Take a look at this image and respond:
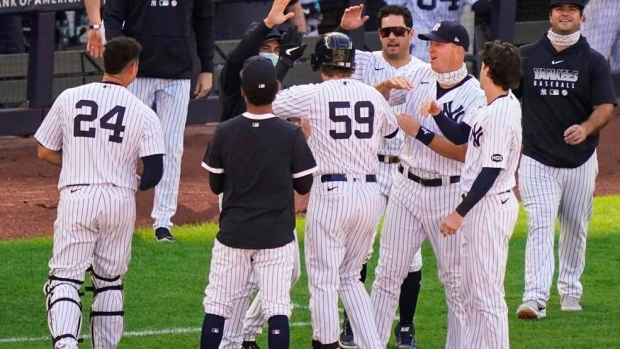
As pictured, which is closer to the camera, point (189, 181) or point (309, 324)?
point (309, 324)

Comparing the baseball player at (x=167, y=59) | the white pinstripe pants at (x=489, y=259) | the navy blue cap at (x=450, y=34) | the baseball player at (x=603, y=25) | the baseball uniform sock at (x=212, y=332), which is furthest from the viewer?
the baseball player at (x=603, y=25)

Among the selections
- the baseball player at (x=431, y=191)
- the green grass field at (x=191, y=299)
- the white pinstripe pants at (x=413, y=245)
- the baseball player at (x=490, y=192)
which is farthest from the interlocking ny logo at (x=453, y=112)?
the green grass field at (x=191, y=299)

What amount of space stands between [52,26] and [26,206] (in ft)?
6.63

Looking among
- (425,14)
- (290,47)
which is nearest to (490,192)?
(290,47)

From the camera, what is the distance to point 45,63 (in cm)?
1238

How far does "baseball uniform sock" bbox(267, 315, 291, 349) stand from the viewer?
6.16 m

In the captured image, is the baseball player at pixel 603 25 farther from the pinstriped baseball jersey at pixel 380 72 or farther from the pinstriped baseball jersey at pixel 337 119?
the pinstriped baseball jersey at pixel 337 119

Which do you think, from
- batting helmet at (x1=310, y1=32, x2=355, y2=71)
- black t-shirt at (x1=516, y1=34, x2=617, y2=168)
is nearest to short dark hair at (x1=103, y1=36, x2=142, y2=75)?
batting helmet at (x1=310, y1=32, x2=355, y2=71)

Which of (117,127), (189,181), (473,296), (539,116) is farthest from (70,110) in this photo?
(189,181)

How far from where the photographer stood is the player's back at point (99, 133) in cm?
641

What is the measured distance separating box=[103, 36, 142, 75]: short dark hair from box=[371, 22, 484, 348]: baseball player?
4.19 feet

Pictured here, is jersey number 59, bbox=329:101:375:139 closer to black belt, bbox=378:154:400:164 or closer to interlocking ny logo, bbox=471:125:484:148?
interlocking ny logo, bbox=471:125:484:148

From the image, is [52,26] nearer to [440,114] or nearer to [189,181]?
[189,181]

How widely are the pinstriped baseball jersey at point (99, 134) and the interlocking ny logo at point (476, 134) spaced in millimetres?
1532
